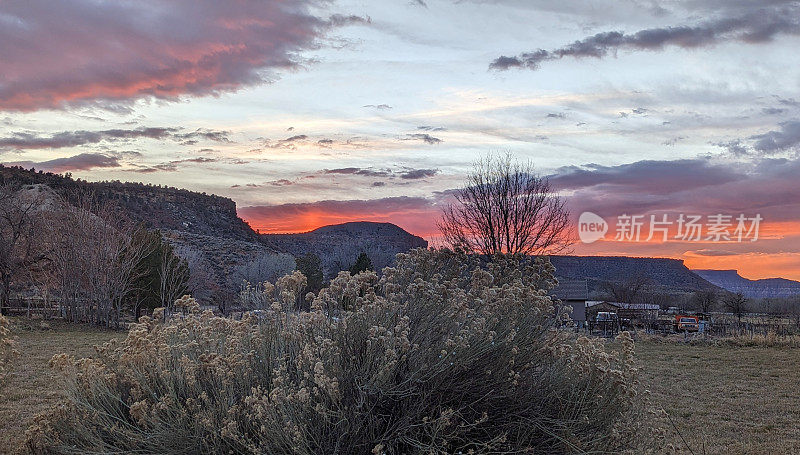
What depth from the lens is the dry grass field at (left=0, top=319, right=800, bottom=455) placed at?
8453mm

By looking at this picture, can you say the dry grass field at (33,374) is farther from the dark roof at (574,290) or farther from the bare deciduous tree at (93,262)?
the dark roof at (574,290)

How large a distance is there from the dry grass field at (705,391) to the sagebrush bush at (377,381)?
115cm

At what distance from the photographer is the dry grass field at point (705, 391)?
27.7ft

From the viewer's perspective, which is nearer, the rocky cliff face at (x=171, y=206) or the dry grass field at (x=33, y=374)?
the dry grass field at (x=33, y=374)

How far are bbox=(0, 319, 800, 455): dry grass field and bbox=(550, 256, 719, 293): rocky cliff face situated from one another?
49376 mm

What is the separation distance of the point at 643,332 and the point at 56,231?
92.4ft

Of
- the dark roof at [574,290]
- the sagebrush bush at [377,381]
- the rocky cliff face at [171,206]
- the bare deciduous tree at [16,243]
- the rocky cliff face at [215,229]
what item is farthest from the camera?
the rocky cliff face at [171,206]

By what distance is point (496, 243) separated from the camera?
27.0 meters

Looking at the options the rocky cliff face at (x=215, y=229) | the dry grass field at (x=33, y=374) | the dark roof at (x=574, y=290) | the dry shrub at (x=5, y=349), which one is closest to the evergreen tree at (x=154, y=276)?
the dry grass field at (x=33, y=374)

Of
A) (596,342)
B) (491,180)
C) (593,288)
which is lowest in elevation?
(593,288)

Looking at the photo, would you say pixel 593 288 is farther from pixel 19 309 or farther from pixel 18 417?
pixel 18 417

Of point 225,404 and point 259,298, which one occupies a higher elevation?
point 259,298

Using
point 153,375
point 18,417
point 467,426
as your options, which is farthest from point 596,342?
point 18,417

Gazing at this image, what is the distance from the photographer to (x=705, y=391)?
13.2 metres
